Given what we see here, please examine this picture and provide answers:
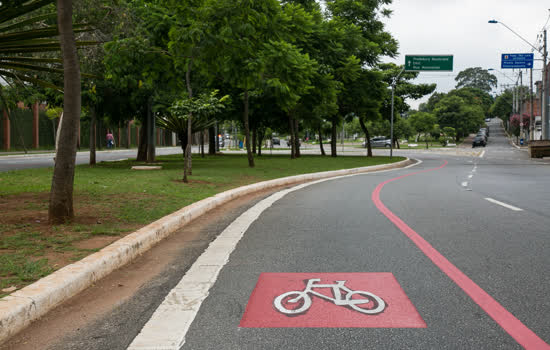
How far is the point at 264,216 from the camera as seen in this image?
9117 millimetres

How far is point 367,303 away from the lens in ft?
13.5

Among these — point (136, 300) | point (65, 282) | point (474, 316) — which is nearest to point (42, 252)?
point (65, 282)

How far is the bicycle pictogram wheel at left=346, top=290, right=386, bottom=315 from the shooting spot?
3947 millimetres

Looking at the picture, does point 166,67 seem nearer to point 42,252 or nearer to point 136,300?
point 42,252

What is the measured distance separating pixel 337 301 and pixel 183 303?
48.5 inches

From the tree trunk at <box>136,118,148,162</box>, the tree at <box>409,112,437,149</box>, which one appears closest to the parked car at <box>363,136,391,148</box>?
the tree at <box>409,112,437,149</box>

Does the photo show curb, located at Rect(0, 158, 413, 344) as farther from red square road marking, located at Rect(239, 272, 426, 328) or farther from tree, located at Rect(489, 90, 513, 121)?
tree, located at Rect(489, 90, 513, 121)

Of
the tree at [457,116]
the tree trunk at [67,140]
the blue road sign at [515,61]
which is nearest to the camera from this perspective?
the tree trunk at [67,140]

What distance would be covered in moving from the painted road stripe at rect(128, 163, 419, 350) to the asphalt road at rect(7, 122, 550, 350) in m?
0.05

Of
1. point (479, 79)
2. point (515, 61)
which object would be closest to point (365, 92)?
point (515, 61)

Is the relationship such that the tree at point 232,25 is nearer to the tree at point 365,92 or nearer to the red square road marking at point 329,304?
the red square road marking at point 329,304

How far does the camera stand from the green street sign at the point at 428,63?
38.4 metres

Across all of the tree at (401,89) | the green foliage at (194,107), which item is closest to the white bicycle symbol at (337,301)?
the green foliage at (194,107)

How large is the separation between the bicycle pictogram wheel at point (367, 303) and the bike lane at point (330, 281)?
10cm
